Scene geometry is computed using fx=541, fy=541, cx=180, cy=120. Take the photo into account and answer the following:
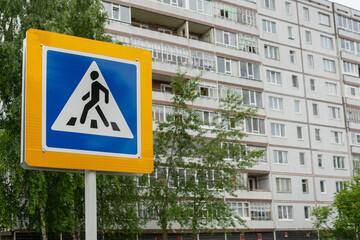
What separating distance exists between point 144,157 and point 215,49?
156 ft

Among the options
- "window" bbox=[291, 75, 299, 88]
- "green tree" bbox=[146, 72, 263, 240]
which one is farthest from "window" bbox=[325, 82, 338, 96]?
"green tree" bbox=[146, 72, 263, 240]

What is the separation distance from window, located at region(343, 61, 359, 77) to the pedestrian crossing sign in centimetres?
6443

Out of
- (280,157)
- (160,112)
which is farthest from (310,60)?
(160,112)

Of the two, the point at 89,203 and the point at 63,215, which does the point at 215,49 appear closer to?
the point at 63,215

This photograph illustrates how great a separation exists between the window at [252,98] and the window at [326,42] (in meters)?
14.2

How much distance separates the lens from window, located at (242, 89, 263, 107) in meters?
52.3

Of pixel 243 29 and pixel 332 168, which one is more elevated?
pixel 243 29

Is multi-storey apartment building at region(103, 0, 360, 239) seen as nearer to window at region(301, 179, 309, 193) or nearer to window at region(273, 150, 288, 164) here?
window at region(273, 150, 288, 164)

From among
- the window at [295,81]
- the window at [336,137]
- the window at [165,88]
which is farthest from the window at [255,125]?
the window at [336,137]

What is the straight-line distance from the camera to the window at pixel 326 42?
63219 millimetres

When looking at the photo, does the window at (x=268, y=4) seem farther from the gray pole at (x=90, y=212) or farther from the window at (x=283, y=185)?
the gray pole at (x=90, y=212)

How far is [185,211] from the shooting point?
34.1 m

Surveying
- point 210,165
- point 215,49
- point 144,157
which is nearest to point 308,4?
point 215,49

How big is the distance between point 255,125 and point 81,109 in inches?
1950
